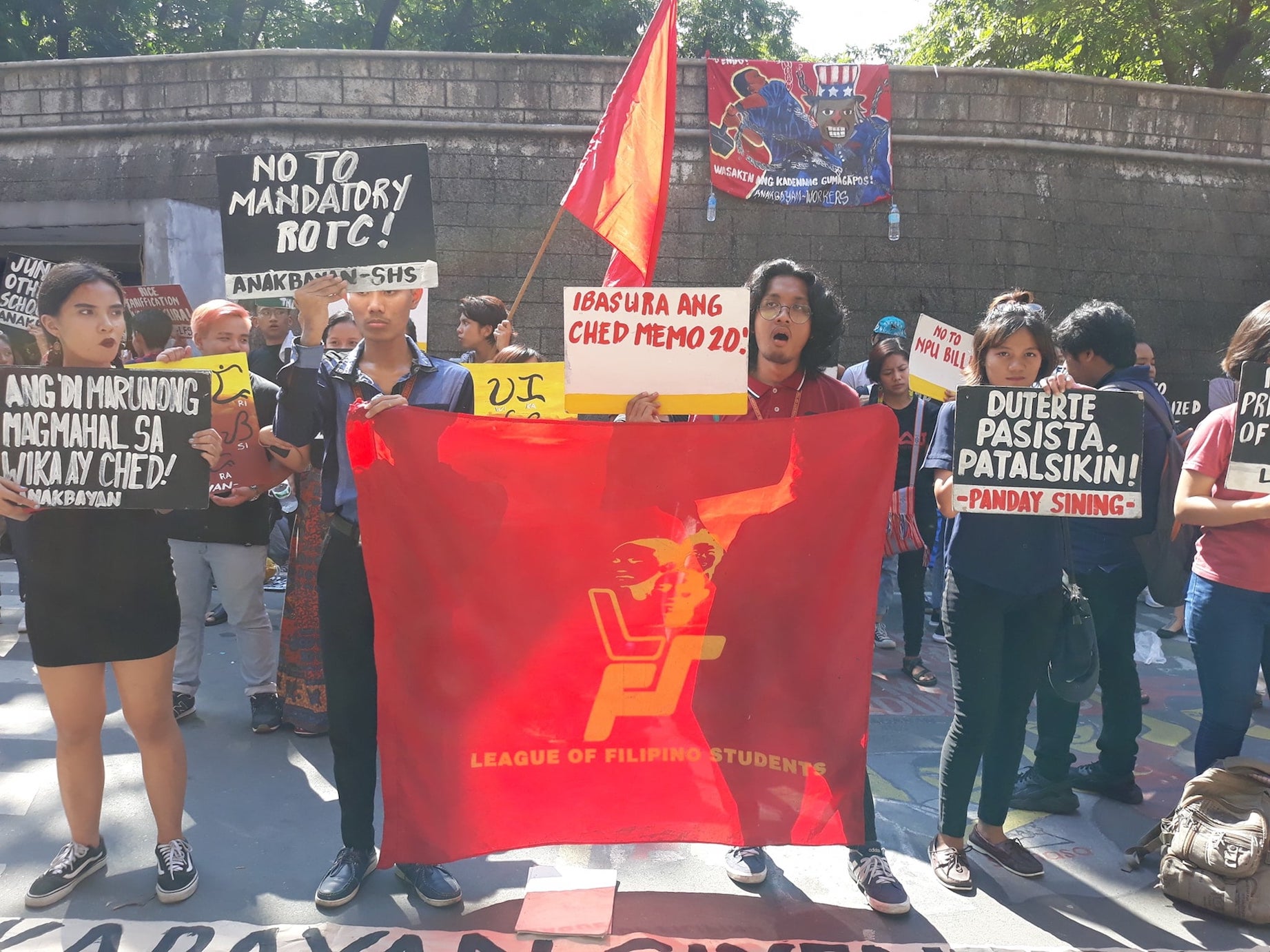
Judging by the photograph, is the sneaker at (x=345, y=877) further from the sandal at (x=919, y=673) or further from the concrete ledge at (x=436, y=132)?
the concrete ledge at (x=436, y=132)

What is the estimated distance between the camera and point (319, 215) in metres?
3.54

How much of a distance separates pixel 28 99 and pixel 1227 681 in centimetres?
1454

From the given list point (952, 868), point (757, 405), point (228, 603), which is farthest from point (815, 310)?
point (228, 603)

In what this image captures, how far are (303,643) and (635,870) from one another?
6.62 ft

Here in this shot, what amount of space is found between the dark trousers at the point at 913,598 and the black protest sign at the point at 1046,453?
2633 mm

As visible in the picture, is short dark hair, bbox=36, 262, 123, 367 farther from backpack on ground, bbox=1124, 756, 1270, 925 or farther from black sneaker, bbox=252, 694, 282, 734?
backpack on ground, bbox=1124, 756, 1270, 925

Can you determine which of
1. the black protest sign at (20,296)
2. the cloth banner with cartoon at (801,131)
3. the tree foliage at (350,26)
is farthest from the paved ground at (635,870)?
the tree foliage at (350,26)

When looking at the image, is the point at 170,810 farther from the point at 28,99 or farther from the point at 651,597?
A: the point at 28,99

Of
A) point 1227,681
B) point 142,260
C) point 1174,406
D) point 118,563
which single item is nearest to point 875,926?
point 1227,681

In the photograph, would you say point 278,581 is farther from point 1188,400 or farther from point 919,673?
point 1188,400

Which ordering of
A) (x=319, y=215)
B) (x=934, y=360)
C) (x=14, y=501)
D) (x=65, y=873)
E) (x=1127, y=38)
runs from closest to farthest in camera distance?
1. (x=14, y=501)
2. (x=65, y=873)
3. (x=319, y=215)
4. (x=934, y=360)
5. (x=1127, y=38)

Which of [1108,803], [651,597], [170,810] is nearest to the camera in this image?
[651,597]

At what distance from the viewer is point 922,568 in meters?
5.93

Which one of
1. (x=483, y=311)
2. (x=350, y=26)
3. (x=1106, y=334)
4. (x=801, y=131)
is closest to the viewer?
(x=1106, y=334)
